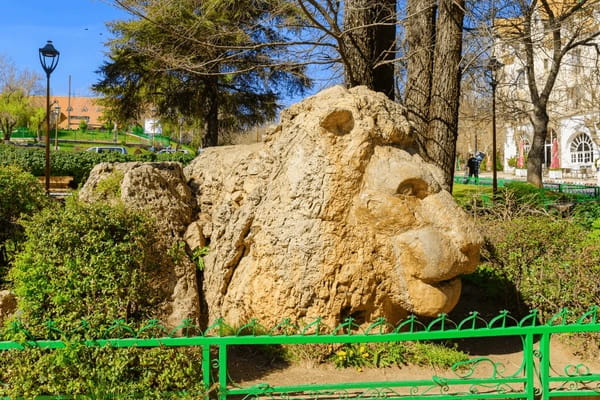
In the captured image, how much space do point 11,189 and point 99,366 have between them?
2.93m

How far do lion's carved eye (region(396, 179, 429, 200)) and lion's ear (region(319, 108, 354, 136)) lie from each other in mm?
752

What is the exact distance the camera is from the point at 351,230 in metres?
5.20

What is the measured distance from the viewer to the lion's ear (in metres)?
5.30

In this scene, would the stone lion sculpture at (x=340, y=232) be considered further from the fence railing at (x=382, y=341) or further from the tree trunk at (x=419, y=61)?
the tree trunk at (x=419, y=61)

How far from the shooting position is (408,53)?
9.88m

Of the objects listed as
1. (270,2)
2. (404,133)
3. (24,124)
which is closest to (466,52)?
(270,2)

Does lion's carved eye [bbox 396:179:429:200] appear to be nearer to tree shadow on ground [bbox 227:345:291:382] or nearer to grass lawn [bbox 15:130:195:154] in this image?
tree shadow on ground [bbox 227:345:291:382]

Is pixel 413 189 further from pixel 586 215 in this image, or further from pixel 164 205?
pixel 586 215

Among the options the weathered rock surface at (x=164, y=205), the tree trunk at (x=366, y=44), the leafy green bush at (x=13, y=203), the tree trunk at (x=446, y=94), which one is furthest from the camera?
the tree trunk at (x=446, y=94)

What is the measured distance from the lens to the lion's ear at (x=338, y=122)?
530cm

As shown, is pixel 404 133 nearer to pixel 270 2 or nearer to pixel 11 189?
pixel 11 189

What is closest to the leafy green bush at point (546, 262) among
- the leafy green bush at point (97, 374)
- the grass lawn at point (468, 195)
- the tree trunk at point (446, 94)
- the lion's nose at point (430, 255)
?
the grass lawn at point (468, 195)

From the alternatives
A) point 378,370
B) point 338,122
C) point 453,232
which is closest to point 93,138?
point 338,122

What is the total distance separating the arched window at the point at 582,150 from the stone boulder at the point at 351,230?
39.3 m
